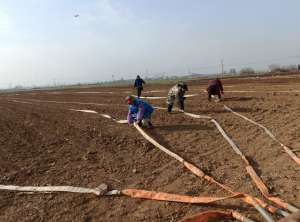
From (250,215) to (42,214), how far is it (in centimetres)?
289

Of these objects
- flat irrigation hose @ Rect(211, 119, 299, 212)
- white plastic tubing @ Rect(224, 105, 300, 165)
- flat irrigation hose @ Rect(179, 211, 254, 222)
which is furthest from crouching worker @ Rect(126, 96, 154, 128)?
flat irrigation hose @ Rect(179, 211, 254, 222)

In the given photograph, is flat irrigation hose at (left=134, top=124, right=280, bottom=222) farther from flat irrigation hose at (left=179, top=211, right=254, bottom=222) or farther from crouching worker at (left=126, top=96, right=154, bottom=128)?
crouching worker at (left=126, top=96, right=154, bottom=128)

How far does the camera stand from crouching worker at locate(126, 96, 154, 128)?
9305 mm

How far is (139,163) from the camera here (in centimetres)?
669

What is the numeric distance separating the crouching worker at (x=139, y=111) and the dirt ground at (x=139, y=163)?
305 millimetres

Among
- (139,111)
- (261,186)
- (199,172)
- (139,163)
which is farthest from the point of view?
(139,111)

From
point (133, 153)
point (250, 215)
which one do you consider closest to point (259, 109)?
point (133, 153)

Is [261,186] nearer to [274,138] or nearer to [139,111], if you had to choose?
[274,138]

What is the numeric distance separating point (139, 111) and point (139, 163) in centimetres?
298

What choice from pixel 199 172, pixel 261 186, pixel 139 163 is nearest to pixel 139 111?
pixel 139 163

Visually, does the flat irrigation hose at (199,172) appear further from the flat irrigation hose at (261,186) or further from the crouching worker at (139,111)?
the crouching worker at (139,111)

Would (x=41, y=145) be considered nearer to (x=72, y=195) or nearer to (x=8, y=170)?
(x=8, y=170)

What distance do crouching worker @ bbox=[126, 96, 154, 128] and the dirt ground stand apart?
0.31 m

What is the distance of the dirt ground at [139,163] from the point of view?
4844mm
